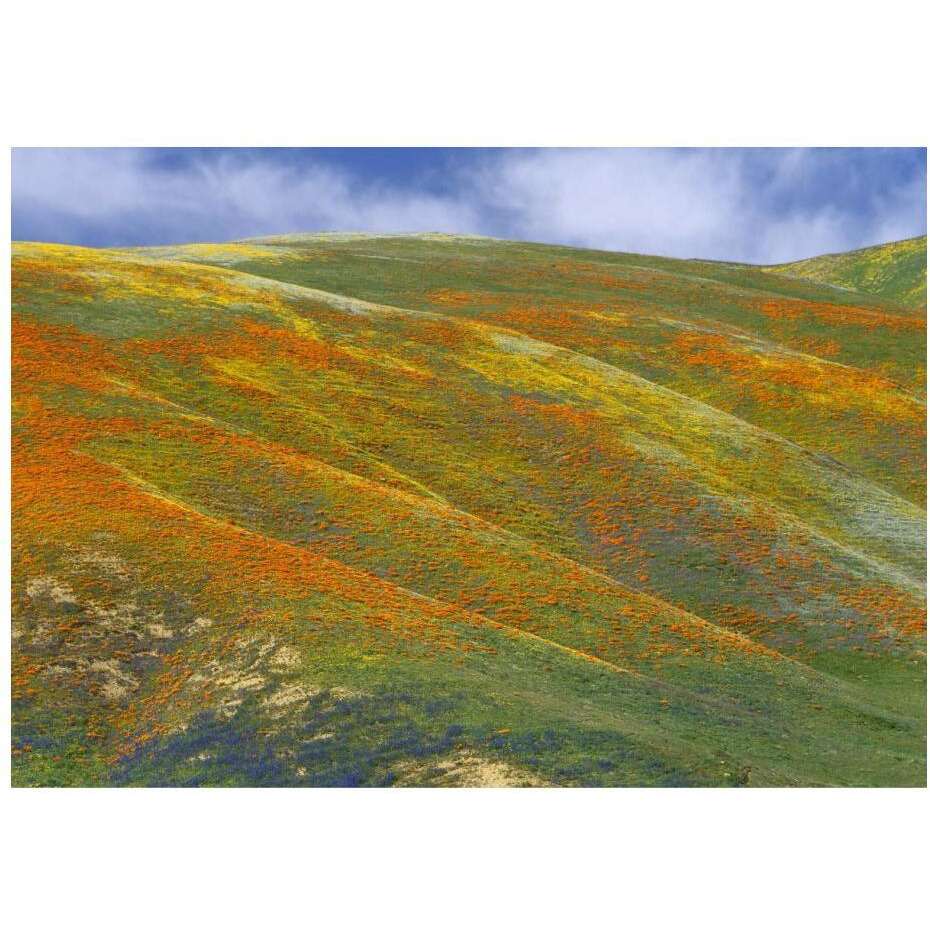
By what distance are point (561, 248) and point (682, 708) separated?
145998 millimetres

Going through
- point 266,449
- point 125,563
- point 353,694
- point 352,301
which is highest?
point 352,301

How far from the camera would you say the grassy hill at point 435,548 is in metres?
28.9

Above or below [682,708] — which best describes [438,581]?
above

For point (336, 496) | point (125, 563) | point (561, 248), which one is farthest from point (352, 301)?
point (561, 248)

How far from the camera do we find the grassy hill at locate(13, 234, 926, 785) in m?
28.9

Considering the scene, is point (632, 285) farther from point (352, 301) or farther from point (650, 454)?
point (650, 454)

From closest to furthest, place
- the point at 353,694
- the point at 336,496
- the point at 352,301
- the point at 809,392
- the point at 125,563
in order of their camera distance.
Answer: the point at 353,694 < the point at 125,563 < the point at 336,496 < the point at 809,392 < the point at 352,301

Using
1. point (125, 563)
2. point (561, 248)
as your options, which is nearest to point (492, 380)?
point (125, 563)

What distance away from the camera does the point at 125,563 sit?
36.4 metres

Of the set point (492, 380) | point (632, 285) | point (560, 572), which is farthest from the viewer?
point (632, 285)

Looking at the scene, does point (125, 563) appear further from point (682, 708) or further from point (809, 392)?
point (809, 392)

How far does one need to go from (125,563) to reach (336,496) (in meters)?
14.8

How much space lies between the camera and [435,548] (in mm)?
45812

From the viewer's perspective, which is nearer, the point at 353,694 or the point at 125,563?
the point at 353,694
